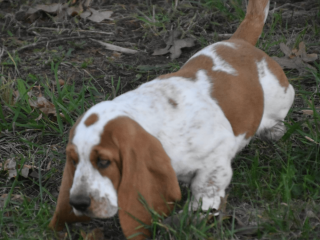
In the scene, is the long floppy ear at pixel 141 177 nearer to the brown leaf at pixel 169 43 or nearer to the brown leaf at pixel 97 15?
the brown leaf at pixel 169 43

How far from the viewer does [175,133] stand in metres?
3.24

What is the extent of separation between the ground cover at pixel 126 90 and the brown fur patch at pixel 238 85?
311mm

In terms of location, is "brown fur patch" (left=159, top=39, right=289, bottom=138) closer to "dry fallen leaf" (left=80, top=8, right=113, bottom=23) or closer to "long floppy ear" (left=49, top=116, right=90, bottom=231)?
"long floppy ear" (left=49, top=116, right=90, bottom=231)

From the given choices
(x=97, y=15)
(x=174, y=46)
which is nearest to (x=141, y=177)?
(x=174, y=46)

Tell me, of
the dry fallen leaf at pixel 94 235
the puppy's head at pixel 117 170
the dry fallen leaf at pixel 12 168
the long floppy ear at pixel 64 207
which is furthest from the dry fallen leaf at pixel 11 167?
the puppy's head at pixel 117 170

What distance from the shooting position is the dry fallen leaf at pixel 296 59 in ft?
16.2

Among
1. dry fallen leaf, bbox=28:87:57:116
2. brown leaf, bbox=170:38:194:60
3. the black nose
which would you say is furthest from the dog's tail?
the black nose

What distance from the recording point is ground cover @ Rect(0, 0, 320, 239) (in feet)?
10.3

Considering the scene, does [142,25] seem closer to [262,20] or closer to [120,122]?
[262,20]

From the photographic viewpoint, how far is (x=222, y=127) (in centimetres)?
342

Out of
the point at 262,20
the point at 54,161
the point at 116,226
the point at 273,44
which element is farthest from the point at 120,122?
the point at 273,44

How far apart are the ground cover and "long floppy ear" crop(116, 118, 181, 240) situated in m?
0.14

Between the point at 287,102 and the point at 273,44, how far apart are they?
3.77 feet

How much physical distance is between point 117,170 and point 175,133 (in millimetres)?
511
